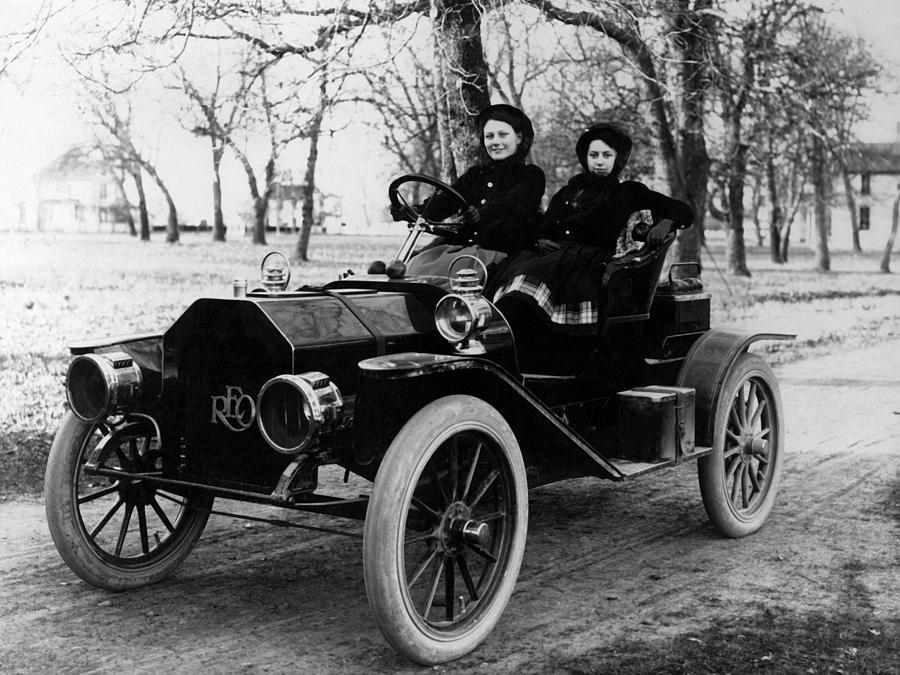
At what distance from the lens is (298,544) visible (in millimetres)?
4820

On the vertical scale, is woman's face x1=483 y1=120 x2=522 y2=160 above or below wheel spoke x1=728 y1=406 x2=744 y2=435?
above

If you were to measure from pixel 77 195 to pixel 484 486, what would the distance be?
574cm

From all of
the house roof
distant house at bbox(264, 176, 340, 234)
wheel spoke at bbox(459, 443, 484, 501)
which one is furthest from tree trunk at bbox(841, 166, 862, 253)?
wheel spoke at bbox(459, 443, 484, 501)

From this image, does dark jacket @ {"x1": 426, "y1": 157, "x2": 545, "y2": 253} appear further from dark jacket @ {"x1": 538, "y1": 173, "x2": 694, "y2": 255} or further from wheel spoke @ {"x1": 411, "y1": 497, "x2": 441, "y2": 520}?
wheel spoke @ {"x1": 411, "y1": 497, "x2": 441, "y2": 520}

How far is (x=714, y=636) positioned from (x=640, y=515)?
1.72 m

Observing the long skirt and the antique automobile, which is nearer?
the antique automobile

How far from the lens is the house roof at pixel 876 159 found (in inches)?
488

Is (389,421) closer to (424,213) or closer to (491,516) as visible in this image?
(491,516)

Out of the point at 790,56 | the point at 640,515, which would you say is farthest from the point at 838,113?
the point at 640,515

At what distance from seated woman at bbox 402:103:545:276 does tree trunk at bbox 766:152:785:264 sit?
10.6m

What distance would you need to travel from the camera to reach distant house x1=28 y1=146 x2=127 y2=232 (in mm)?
7871

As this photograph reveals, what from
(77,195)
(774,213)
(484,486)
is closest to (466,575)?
(484,486)

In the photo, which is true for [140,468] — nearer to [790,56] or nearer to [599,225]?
[599,225]

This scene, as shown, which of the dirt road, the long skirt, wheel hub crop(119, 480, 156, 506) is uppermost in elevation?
the long skirt
